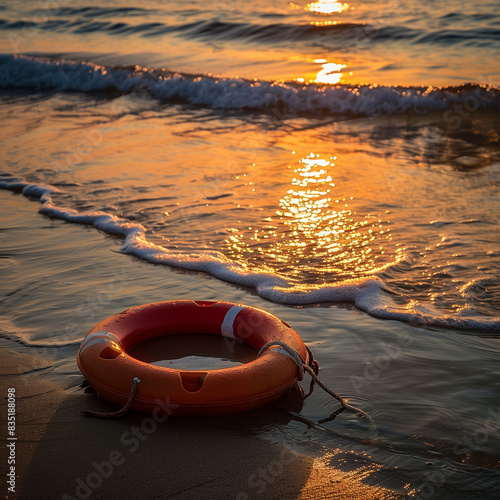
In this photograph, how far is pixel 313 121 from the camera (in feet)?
31.2

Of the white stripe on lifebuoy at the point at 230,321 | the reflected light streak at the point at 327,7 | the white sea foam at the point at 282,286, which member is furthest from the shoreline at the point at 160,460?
the reflected light streak at the point at 327,7

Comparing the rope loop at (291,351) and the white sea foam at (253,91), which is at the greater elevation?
the white sea foam at (253,91)

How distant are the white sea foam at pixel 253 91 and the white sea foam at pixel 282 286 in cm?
547

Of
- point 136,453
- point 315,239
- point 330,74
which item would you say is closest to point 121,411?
point 136,453

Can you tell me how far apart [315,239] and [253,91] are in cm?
605

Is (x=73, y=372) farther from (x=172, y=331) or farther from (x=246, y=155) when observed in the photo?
(x=246, y=155)

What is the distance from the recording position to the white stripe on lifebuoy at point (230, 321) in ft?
11.3

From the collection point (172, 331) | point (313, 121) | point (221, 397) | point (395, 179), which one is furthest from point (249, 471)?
point (313, 121)

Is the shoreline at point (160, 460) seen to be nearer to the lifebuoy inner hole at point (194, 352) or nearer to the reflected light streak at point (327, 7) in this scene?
the lifebuoy inner hole at point (194, 352)

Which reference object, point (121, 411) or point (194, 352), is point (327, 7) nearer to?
point (194, 352)

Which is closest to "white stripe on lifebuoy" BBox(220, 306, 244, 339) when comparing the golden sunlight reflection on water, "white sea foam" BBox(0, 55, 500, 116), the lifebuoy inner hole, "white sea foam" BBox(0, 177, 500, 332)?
the lifebuoy inner hole

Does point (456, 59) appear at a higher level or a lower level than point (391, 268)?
higher

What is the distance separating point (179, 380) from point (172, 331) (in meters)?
0.74

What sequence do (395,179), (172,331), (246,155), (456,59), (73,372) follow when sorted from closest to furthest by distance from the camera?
(73,372)
(172,331)
(395,179)
(246,155)
(456,59)
